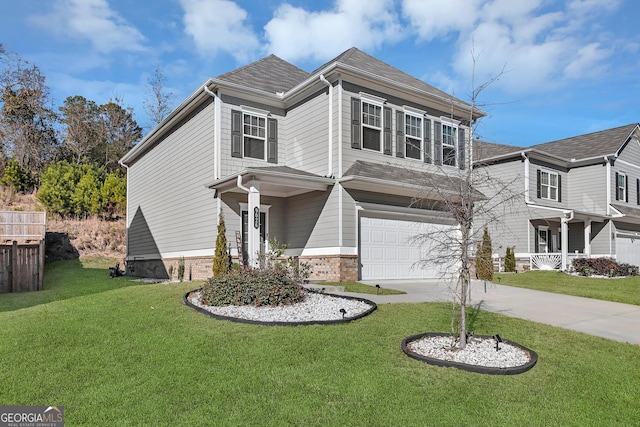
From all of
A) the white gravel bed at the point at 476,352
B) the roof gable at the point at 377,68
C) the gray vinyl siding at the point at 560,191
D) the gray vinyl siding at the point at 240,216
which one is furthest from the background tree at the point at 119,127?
the white gravel bed at the point at 476,352

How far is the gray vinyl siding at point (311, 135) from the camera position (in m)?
13.1

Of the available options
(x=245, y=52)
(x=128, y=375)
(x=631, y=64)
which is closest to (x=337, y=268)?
(x=128, y=375)

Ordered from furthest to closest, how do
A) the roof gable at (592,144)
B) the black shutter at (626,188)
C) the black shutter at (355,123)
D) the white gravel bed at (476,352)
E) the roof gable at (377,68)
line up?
the black shutter at (626,188)
the roof gable at (592,144)
the roof gable at (377,68)
the black shutter at (355,123)
the white gravel bed at (476,352)

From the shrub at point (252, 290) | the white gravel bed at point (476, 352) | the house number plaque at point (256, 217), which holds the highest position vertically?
the house number plaque at point (256, 217)

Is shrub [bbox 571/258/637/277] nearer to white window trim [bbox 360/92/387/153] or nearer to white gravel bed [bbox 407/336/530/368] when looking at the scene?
white window trim [bbox 360/92/387/153]

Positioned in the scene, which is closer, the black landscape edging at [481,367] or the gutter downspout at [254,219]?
the black landscape edging at [481,367]

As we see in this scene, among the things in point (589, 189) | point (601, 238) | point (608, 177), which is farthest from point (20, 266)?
point (608, 177)

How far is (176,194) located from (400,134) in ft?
26.9

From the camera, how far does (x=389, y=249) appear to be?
13.9 meters

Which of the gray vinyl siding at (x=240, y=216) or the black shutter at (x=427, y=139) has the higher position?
the black shutter at (x=427, y=139)

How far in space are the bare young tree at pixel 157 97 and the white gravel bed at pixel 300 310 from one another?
25341 mm

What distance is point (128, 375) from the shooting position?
480 centimetres

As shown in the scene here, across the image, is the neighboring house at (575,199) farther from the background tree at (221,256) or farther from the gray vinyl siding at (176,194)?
the gray vinyl siding at (176,194)

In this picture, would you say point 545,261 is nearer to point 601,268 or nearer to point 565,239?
point 565,239
